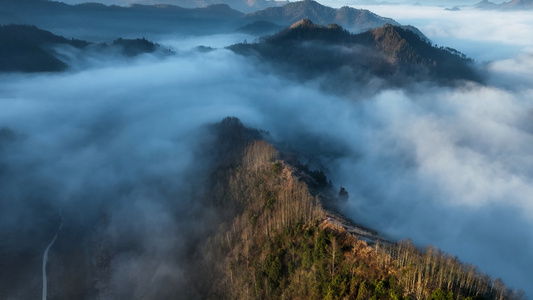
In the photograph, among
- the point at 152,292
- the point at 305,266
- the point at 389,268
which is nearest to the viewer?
the point at 389,268

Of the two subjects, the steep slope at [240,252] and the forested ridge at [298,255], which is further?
the steep slope at [240,252]

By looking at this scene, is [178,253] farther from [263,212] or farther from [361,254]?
[361,254]

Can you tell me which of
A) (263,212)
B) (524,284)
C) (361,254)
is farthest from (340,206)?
(524,284)

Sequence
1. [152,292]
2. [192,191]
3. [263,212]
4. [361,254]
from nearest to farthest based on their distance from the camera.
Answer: [361,254] < [263,212] < [152,292] < [192,191]

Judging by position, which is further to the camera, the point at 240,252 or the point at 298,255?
the point at 240,252

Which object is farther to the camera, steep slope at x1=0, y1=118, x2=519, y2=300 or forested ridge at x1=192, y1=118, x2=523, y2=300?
steep slope at x1=0, y1=118, x2=519, y2=300

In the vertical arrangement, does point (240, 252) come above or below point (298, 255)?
below

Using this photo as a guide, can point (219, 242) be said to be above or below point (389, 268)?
below

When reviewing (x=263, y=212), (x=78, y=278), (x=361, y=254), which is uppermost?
(x=361, y=254)
